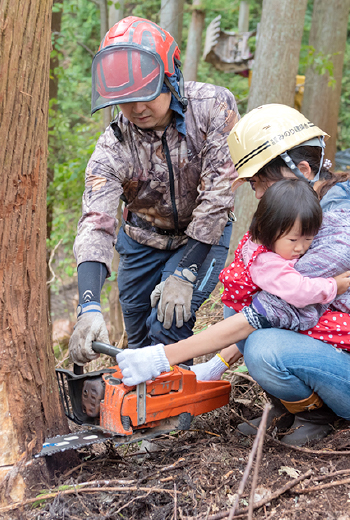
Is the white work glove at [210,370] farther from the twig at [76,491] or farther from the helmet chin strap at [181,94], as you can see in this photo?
the helmet chin strap at [181,94]

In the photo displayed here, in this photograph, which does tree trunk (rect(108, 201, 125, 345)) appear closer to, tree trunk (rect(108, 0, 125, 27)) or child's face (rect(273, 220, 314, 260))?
tree trunk (rect(108, 0, 125, 27))

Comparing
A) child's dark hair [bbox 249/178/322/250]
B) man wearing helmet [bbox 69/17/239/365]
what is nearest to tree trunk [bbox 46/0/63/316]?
man wearing helmet [bbox 69/17/239/365]

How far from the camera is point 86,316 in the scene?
2516 millimetres

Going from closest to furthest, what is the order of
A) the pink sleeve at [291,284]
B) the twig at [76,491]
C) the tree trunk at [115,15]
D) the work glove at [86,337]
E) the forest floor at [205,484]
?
the forest floor at [205,484] → the twig at [76,491] → the pink sleeve at [291,284] → the work glove at [86,337] → the tree trunk at [115,15]

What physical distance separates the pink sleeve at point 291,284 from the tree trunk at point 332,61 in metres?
7.63

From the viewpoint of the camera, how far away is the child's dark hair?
85.6 inches

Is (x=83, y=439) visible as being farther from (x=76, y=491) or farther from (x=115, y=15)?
(x=115, y=15)

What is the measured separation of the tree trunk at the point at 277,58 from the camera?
568 centimetres

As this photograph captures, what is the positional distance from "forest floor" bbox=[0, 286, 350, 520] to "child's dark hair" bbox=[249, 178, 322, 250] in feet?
3.07

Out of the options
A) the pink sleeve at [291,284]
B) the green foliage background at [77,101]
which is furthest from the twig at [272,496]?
the green foliage background at [77,101]

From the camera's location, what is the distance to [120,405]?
2209mm

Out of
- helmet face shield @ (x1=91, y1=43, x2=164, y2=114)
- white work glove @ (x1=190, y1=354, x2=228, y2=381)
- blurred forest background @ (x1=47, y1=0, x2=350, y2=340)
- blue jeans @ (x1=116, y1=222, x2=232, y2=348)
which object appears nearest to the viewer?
helmet face shield @ (x1=91, y1=43, x2=164, y2=114)

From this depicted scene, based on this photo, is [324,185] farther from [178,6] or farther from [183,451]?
[178,6]

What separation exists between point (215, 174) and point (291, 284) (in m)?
1.12
